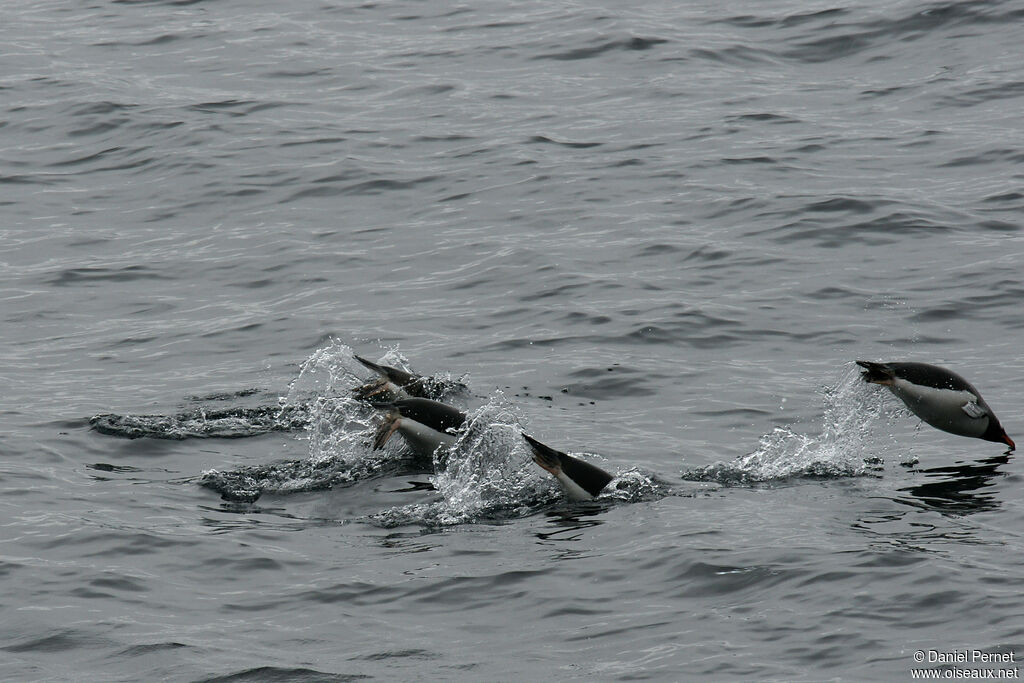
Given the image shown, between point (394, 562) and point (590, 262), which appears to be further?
point (590, 262)

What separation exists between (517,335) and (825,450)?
389cm

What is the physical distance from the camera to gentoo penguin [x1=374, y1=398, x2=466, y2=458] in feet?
32.3

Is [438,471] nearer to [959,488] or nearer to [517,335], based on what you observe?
[517,335]

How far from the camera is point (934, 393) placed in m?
9.45

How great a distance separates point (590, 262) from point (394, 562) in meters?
7.11

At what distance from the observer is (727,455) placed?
396 inches

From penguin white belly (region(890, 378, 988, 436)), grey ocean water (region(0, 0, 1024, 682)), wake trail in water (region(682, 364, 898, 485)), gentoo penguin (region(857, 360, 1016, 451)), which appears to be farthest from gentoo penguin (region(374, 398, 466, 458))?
penguin white belly (region(890, 378, 988, 436))

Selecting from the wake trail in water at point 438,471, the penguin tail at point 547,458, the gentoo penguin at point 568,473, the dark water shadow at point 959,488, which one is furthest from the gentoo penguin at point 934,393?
the penguin tail at point 547,458

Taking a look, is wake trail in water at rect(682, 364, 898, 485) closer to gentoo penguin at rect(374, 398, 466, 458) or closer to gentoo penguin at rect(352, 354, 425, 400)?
gentoo penguin at rect(374, 398, 466, 458)

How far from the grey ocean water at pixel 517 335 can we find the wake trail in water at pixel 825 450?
4cm

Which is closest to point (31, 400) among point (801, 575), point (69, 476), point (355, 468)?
point (69, 476)

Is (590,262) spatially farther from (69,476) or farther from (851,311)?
(69,476)

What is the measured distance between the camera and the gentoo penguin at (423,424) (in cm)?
984

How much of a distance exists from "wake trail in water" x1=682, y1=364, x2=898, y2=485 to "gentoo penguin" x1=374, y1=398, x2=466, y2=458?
65.4 inches
